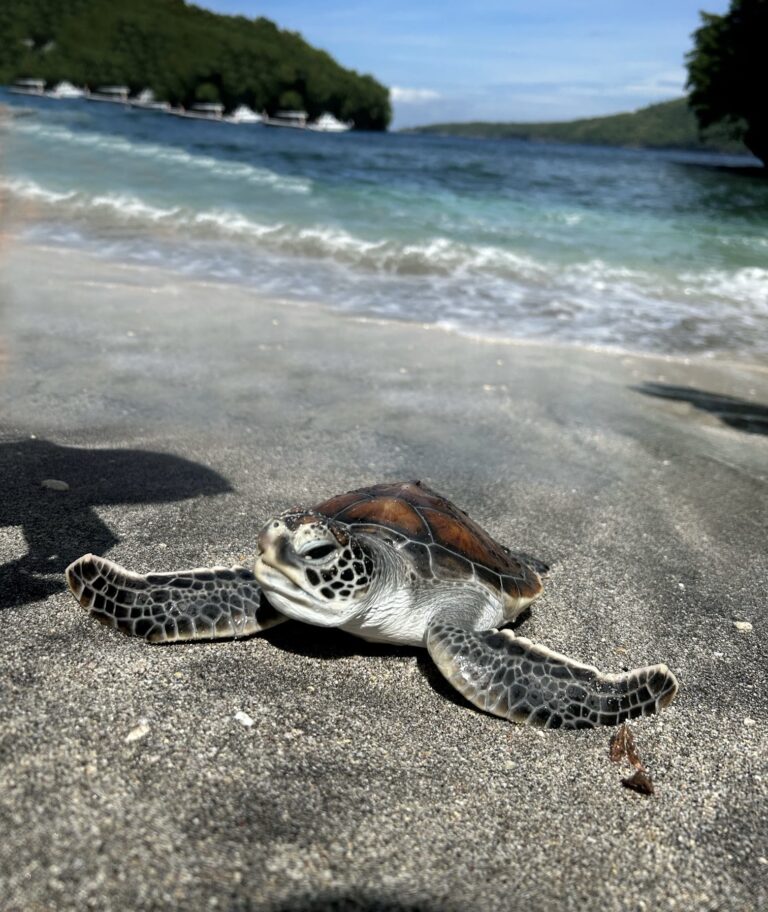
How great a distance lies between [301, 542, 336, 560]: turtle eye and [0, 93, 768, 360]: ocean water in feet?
21.7

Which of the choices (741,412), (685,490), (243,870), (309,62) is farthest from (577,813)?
(309,62)

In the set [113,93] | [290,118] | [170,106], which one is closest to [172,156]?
[170,106]

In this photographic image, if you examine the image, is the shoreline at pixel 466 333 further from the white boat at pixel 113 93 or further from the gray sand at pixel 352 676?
the white boat at pixel 113 93

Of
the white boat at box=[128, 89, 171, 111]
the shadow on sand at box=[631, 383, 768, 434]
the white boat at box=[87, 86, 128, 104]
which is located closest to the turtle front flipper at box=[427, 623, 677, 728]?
the shadow on sand at box=[631, 383, 768, 434]

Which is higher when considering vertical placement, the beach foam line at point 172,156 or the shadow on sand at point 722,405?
the beach foam line at point 172,156

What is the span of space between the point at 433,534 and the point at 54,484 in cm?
197

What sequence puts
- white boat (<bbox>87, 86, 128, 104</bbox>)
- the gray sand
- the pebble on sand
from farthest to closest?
white boat (<bbox>87, 86, 128, 104</bbox>), the pebble on sand, the gray sand

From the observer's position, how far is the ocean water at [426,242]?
10.1 meters

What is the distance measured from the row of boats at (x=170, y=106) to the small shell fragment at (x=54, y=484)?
111 meters

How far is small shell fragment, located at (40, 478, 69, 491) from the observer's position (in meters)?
3.73

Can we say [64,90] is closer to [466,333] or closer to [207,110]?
[207,110]

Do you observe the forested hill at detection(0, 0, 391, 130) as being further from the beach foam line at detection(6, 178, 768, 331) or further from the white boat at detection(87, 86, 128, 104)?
the beach foam line at detection(6, 178, 768, 331)

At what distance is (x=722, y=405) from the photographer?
6.70 m

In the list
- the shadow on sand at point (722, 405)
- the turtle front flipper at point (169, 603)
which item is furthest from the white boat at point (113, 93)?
the turtle front flipper at point (169, 603)
